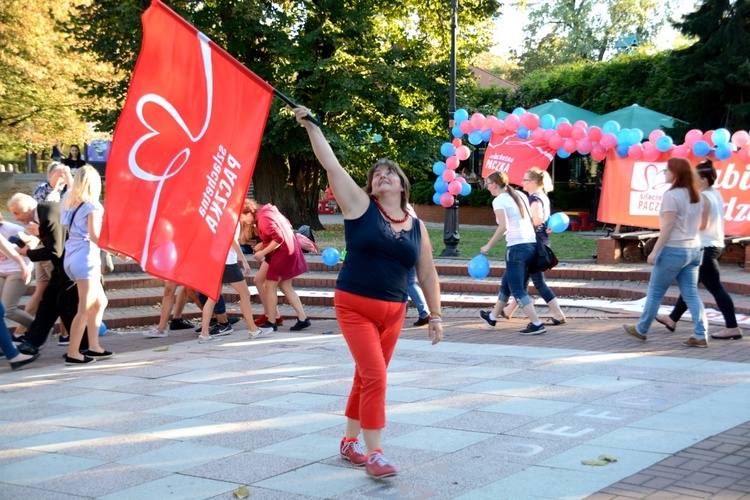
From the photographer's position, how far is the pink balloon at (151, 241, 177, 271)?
5.64 metres

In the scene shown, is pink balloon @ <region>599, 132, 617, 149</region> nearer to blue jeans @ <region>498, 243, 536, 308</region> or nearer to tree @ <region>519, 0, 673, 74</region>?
blue jeans @ <region>498, 243, 536, 308</region>

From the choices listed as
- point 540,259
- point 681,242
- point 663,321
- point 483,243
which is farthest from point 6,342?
point 483,243

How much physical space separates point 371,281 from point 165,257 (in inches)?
57.3

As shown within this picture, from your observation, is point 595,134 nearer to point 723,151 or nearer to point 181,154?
point 723,151

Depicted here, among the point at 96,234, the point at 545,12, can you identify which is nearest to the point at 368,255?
the point at 96,234

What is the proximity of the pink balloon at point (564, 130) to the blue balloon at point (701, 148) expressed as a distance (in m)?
2.32

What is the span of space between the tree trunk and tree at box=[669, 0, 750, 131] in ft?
31.0

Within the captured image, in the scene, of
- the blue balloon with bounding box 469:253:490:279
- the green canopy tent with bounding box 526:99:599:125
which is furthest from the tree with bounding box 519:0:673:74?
the blue balloon with bounding box 469:253:490:279

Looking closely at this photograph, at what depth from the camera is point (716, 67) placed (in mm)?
18766

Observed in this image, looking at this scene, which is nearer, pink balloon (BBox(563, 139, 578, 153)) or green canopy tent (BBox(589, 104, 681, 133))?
pink balloon (BBox(563, 139, 578, 153))

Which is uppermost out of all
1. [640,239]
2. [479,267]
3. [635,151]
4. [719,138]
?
[719,138]

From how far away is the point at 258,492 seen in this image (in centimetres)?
476

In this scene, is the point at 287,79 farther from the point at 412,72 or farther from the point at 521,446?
the point at 521,446

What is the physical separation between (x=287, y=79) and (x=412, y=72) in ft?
10.5
